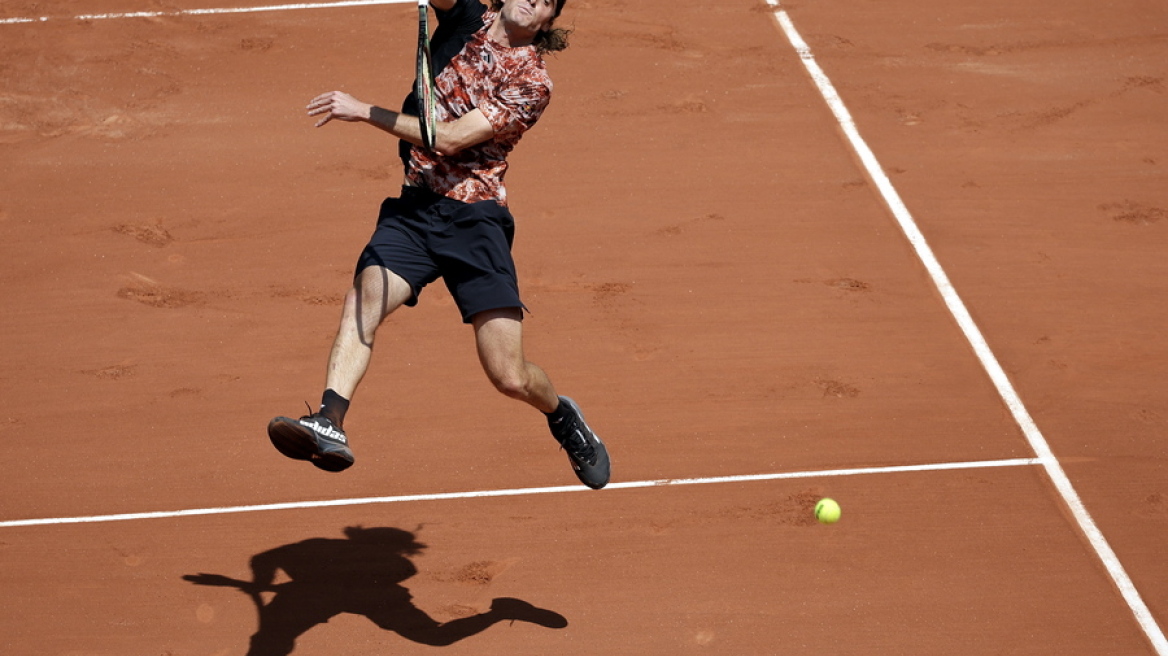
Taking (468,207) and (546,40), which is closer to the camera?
(468,207)

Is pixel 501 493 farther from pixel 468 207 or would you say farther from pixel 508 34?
pixel 508 34

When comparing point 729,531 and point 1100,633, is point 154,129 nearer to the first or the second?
point 729,531

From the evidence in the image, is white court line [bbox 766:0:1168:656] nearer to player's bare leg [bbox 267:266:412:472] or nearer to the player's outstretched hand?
player's bare leg [bbox 267:266:412:472]

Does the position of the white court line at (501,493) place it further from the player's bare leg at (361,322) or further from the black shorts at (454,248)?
the player's bare leg at (361,322)

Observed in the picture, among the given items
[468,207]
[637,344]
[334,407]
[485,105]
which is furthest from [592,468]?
[637,344]

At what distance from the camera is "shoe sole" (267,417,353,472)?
5.88 meters

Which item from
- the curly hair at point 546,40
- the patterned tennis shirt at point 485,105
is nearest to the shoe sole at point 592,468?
the patterned tennis shirt at point 485,105

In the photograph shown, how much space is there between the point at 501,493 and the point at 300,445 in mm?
3016

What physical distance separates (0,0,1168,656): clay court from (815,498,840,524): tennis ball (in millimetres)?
72

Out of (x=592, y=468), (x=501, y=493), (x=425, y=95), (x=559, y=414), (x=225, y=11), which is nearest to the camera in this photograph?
(x=425, y=95)

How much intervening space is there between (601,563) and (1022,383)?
11.2 ft

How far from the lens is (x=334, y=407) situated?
6.24 m

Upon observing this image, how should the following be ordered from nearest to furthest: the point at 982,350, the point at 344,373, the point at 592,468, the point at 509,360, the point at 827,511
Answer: the point at 344,373, the point at 509,360, the point at 592,468, the point at 827,511, the point at 982,350

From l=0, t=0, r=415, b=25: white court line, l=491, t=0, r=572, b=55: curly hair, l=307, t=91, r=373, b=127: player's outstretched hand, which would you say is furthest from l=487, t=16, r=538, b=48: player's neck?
l=0, t=0, r=415, b=25: white court line
